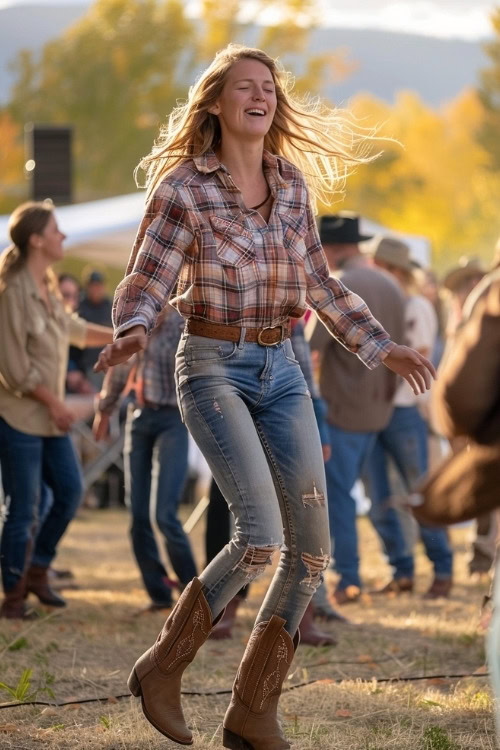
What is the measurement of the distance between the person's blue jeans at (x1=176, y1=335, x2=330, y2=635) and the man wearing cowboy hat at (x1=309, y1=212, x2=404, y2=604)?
400 centimetres

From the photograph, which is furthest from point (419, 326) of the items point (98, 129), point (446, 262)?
point (446, 262)

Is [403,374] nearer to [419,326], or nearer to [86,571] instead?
[419,326]

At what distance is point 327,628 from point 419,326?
2744 mm

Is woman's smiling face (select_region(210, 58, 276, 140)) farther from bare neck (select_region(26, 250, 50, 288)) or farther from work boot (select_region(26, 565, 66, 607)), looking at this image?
work boot (select_region(26, 565, 66, 607))

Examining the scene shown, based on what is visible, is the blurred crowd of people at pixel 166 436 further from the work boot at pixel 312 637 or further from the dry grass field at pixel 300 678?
the dry grass field at pixel 300 678

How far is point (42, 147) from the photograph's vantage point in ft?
71.9

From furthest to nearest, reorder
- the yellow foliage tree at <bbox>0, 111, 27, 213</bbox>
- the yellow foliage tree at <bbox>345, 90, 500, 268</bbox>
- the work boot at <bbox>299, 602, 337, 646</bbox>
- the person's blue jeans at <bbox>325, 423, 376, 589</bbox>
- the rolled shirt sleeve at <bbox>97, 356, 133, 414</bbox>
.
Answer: the yellow foliage tree at <bbox>345, 90, 500, 268</bbox>, the yellow foliage tree at <bbox>0, 111, 27, 213</bbox>, the person's blue jeans at <bbox>325, 423, 376, 589</bbox>, the rolled shirt sleeve at <bbox>97, 356, 133, 414</bbox>, the work boot at <bbox>299, 602, 337, 646</bbox>

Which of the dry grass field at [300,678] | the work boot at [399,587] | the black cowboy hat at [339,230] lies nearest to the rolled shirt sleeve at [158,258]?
the dry grass field at [300,678]

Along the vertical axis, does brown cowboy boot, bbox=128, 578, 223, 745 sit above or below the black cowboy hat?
below

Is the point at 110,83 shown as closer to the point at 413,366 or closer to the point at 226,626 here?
the point at 226,626

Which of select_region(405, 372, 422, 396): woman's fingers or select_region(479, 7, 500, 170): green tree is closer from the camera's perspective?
select_region(405, 372, 422, 396): woman's fingers

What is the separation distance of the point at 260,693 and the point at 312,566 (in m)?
0.43

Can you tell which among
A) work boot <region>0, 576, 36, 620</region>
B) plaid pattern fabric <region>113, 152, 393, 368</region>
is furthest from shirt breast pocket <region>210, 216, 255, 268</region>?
work boot <region>0, 576, 36, 620</region>

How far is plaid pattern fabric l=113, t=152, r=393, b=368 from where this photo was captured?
14.3ft
